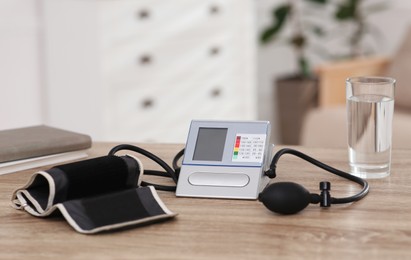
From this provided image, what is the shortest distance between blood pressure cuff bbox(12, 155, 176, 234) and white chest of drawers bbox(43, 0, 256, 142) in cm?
216

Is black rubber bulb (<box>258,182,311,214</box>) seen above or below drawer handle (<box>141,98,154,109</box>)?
above

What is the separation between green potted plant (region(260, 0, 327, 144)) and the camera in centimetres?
434

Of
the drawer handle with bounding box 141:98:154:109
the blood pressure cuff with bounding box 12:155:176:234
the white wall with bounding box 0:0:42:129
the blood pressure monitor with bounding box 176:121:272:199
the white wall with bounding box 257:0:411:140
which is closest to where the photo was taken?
the blood pressure cuff with bounding box 12:155:176:234

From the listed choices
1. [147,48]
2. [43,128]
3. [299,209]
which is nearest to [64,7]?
[147,48]

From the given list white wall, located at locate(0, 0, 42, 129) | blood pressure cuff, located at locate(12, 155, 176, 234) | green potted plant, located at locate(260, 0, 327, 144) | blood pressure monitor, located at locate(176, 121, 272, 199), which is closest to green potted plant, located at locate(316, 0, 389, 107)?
green potted plant, located at locate(260, 0, 327, 144)

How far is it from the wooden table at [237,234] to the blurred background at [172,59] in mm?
2085

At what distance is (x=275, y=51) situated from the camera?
4980 mm

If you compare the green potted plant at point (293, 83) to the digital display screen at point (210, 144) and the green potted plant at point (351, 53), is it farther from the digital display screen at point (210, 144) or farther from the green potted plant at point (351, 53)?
the digital display screen at point (210, 144)

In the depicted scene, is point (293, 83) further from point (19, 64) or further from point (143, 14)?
point (19, 64)

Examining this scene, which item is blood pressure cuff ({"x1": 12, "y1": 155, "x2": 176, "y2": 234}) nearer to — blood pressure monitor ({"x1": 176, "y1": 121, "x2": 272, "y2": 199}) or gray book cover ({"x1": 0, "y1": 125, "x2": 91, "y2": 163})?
blood pressure monitor ({"x1": 176, "y1": 121, "x2": 272, "y2": 199})

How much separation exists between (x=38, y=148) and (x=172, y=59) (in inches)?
95.9

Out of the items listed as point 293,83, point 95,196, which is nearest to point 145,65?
point 293,83

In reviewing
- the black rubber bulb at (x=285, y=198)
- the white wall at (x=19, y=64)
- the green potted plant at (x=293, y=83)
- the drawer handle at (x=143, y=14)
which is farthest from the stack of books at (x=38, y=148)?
the green potted plant at (x=293, y=83)

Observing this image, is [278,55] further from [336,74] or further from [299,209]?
[299,209]
